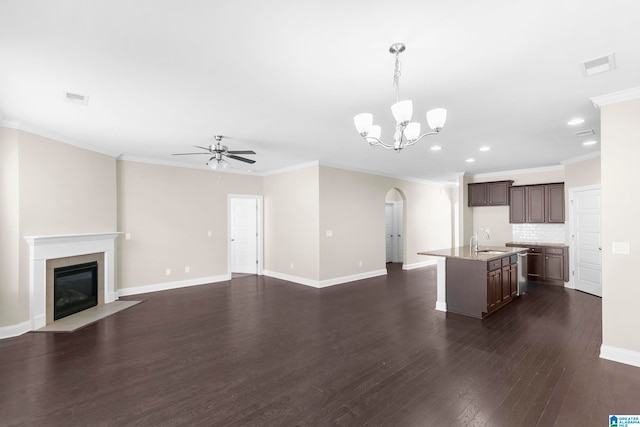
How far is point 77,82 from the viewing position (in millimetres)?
2699

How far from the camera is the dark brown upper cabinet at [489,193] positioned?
7305 mm

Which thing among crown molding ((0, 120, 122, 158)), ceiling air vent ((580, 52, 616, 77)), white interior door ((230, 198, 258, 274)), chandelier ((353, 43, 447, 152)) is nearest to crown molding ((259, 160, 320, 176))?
white interior door ((230, 198, 258, 274))

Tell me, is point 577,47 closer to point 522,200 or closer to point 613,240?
point 613,240

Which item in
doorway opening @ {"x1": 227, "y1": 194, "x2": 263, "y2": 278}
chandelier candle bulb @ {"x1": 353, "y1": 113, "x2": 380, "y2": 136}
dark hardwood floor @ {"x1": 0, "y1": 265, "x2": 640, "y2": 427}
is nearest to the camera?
dark hardwood floor @ {"x1": 0, "y1": 265, "x2": 640, "y2": 427}

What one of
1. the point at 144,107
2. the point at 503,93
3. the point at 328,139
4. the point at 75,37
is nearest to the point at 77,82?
the point at 144,107

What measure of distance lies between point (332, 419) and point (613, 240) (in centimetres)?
326

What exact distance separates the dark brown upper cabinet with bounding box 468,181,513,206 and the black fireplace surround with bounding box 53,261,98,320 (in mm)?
8413

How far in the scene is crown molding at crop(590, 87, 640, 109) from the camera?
2.88m

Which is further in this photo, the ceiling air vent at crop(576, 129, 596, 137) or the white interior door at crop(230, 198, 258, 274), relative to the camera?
the white interior door at crop(230, 198, 258, 274)

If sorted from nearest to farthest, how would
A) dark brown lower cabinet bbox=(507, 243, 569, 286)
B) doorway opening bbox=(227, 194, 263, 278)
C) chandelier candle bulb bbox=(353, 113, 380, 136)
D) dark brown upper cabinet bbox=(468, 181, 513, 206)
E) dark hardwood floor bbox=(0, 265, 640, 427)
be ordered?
dark hardwood floor bbox=(0, 265, 640, 427), chandelier candle bulb bbox=(353, 113, 380, 136), dark brown lower cabinet bbox=(507, 243, 569, 286), dark brown upper cabinet bbox=(468, 181, 513, 206), doorway opening bbox=(227, 194, 263, 278)

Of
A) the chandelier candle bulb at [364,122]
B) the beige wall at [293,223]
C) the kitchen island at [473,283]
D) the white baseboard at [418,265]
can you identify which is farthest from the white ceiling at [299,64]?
the white baseboard at [418,265]

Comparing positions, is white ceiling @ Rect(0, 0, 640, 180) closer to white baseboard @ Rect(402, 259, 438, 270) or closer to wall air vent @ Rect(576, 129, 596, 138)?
wall air vent @ Rect(576, 129, 596, 138)

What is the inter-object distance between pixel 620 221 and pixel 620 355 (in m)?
1.35

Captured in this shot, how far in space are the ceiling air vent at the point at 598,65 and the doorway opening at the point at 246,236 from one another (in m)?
6.45
